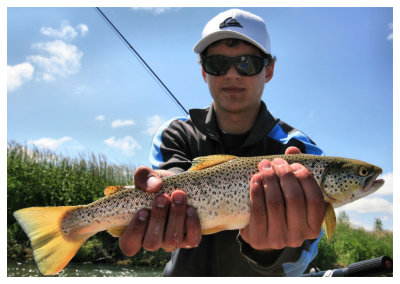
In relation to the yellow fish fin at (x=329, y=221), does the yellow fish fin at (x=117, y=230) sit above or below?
below

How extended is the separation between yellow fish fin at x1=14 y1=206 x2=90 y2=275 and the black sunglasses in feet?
6.72

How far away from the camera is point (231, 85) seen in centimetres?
349

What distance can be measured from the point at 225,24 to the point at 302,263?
8.80ft

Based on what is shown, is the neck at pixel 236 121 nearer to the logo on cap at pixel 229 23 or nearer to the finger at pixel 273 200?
the logo on cap at pixel 229 23

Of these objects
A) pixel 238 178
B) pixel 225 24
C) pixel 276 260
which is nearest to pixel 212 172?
pixel 238 178

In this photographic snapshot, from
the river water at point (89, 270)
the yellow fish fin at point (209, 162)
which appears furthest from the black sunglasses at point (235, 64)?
the river water at point (89, 270)

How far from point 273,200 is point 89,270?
31.3 ft

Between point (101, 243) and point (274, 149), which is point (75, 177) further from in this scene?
point (274, 149)

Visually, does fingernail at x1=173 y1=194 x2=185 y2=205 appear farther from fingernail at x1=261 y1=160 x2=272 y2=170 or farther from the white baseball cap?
the white baseball cap

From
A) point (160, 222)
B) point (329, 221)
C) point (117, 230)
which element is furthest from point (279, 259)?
point (117, 230)

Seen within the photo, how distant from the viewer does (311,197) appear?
2.36 meters

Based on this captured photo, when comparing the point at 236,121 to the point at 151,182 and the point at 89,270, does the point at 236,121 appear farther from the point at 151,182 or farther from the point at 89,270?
the point at 89,270

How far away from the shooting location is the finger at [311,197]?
2.36 meters

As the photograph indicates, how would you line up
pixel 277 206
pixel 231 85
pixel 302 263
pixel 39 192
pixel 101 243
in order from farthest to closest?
pixel 39 192 < pixel 101 243 < pixel 231 85 < pixel 302 263 < pixel 277 206
